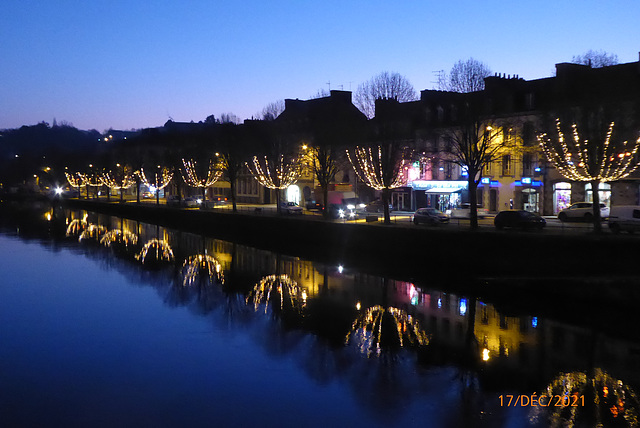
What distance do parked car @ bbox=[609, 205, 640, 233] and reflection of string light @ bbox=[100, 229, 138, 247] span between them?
4428 cm

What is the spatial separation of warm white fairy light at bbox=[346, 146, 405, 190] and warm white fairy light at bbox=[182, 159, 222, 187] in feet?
105

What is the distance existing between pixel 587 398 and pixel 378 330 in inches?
389

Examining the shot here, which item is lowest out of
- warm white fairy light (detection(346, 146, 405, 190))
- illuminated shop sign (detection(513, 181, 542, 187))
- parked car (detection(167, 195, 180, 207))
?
parked car (detection(167, 195, 180, 207))

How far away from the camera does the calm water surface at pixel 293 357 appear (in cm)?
1700

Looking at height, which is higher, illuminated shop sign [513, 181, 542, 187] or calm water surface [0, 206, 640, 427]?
illuminated shop sign [513, 181, 542, 187]

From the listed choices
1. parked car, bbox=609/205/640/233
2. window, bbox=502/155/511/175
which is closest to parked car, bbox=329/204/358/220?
window, bbox=502/155/511/175

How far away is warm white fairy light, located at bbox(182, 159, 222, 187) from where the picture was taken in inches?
3319

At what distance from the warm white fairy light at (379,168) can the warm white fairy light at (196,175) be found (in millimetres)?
32068

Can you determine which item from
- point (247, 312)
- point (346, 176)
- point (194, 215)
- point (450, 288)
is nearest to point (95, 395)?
point (247, 312)

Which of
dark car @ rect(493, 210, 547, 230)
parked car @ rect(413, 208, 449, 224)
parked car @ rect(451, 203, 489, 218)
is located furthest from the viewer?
parked car @ rect(451, 203, 489, 218)

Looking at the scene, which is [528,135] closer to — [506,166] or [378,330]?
[506,166]

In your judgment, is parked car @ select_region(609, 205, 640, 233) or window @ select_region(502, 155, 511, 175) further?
window @ select_region(502, 155, 511, 175)

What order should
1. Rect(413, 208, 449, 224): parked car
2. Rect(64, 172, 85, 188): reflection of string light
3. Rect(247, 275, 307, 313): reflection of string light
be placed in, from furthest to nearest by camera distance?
Rect(64, 172, 85, 188): reflection of string light < Rect(413, 208, 449, 224): parked car < Rect(247, 275, 307, 313): reflection of string light

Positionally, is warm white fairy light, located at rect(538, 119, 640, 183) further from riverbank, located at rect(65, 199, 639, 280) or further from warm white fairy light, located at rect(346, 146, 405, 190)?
warm white fairy light, located at rect(346, 146, 405, 190)
